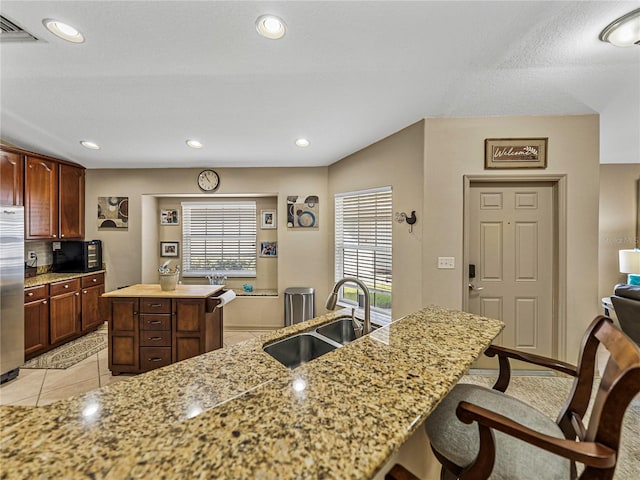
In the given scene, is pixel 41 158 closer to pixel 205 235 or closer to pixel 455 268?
pixel 205 235

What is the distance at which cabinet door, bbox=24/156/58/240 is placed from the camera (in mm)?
3387

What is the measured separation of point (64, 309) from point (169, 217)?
1874 mm

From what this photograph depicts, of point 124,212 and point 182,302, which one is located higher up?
point 124,212

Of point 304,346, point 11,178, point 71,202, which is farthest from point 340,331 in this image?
point 71,202

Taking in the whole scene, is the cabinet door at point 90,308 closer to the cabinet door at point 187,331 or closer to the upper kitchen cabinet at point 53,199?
the upper kitchen cabinet at point 53,199

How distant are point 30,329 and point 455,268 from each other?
189 inches

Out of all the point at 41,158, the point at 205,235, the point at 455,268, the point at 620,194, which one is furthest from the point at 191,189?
the point at 620,194

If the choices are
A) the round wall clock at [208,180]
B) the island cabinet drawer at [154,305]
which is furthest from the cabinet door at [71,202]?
the island cabinet drawer at [154,305]

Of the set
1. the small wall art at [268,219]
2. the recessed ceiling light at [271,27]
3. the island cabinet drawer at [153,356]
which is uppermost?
the recessed ceiling light at [271,27]

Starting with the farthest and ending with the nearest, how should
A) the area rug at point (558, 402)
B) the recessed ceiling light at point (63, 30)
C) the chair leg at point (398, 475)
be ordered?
the area rug at point (558, 402)
the recessed ceiling light at point (63, 30)
the chair leg at point (398, 475)

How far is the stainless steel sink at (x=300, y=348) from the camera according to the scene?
4.65ft

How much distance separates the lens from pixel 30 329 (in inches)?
123

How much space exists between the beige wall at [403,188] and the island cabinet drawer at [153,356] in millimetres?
2501

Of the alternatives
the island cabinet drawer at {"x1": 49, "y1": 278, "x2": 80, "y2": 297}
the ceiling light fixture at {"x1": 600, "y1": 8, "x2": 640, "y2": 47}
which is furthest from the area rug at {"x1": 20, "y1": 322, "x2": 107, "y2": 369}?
the ceiling light fixture at {"x1": 600, "y1": 8, "x2": 640, "y2": 47}
